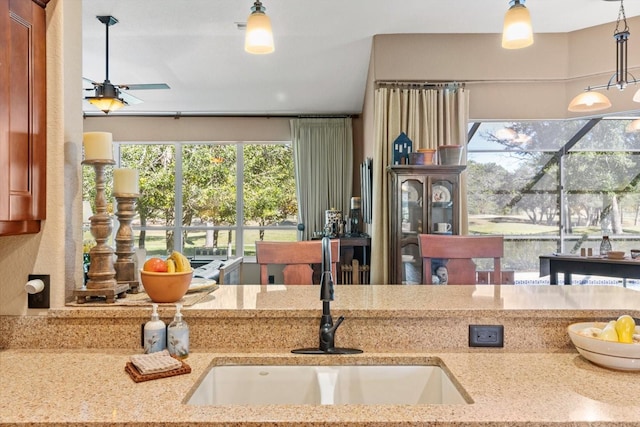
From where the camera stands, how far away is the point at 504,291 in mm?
1671

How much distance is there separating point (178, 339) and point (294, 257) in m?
0.86

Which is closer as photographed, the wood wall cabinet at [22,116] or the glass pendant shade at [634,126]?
the wood wall cabinet at [22,116]

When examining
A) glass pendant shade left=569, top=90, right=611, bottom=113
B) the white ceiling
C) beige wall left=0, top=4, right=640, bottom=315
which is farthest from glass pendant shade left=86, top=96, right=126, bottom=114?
glass pendant shade left=569, top=90, right=611, bottom=113

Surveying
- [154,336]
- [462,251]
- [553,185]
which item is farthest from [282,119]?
[154,336]

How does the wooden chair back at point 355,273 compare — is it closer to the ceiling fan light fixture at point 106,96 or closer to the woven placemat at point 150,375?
the ceiling fan light fixture at point 106,96

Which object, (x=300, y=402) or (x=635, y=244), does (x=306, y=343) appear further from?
(x=635, y=244)

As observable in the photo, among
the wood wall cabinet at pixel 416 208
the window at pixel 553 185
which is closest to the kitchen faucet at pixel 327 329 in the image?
the wood wall cabinet at pixel 416 208

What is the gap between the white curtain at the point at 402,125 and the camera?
14.0 feet

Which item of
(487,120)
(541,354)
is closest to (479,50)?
(487,120)

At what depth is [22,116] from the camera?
1241mm

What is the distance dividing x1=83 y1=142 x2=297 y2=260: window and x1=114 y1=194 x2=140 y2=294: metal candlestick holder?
4979 mm

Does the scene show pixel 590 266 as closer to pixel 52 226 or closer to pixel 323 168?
pixel 323 168

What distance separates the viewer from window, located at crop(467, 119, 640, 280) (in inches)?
185

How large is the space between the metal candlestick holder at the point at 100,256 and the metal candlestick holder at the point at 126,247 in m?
0.08
